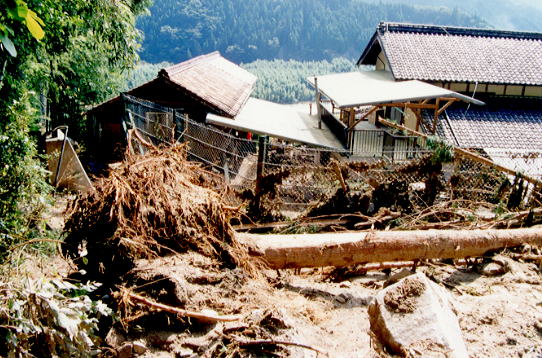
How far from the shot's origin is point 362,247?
4891mm

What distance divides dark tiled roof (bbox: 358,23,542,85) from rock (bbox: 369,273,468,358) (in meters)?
13.4

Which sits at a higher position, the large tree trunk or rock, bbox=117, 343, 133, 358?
the large tree trunk

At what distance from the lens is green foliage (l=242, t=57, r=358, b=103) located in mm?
40719

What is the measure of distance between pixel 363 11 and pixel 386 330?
71377mm

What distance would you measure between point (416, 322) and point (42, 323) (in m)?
2.66

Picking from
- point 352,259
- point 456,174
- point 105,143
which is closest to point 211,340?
point 352,259

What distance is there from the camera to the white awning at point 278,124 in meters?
11.3

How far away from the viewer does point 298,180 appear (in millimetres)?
7238

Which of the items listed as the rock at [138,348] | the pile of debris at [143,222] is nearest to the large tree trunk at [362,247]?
the pile of debris at [143,222]

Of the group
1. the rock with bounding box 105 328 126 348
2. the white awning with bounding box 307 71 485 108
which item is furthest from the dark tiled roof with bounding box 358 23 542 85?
the rock with bounding box 105 328 126 348

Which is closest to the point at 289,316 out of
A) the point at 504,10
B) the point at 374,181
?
the point at 374,181

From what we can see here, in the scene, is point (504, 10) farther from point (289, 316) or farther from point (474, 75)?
point (289, 316)

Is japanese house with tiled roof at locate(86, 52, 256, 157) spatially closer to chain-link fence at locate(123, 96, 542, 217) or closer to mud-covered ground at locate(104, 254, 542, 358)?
chain-link fence at locate(123, 96, 542, 217)

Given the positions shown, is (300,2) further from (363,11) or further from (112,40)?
(112,40)
